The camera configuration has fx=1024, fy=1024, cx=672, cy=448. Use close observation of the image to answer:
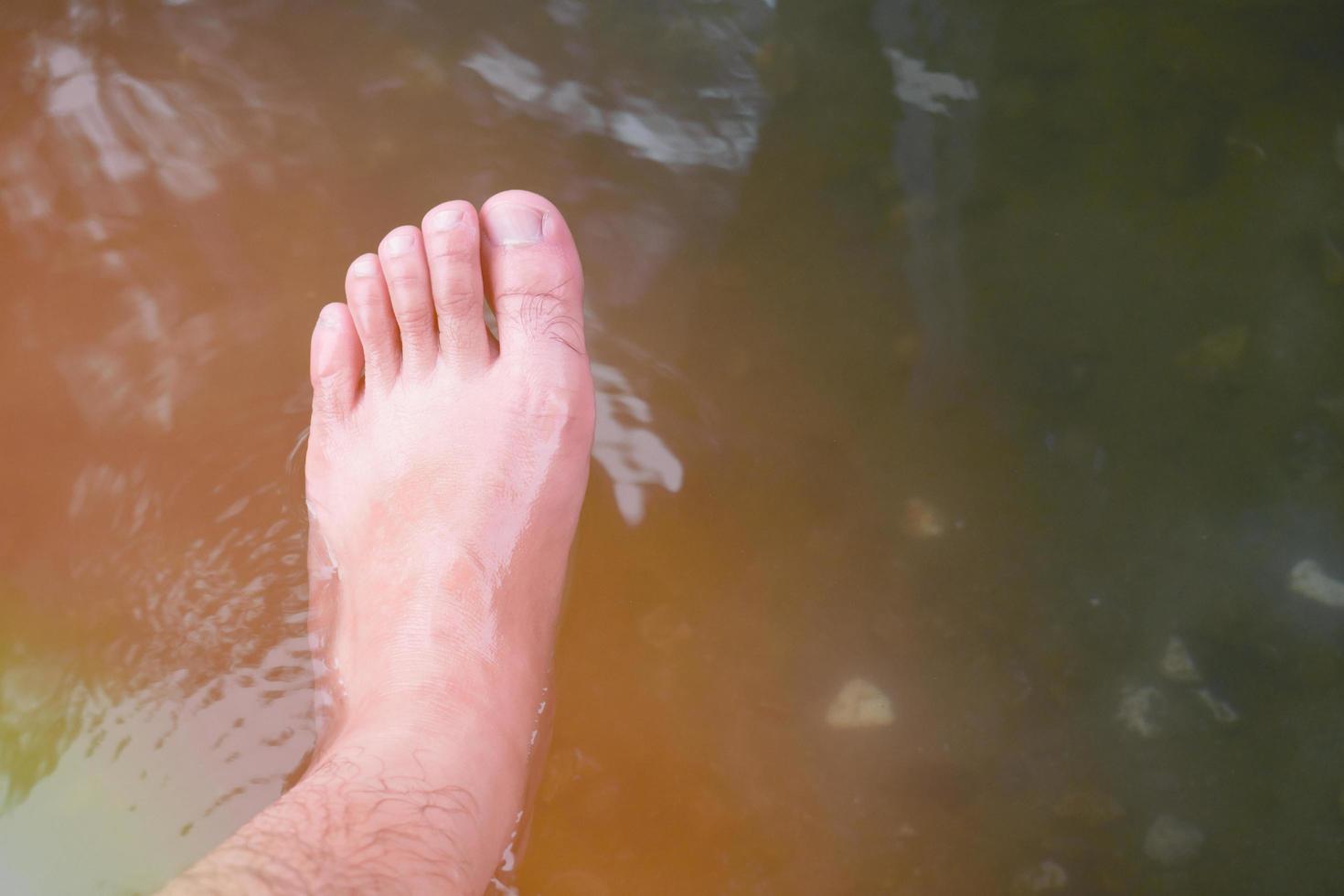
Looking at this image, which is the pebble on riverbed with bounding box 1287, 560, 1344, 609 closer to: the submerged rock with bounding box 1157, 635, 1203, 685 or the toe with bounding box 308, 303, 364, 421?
the submerged rock with bounding box 1157, 635, 1203, 685

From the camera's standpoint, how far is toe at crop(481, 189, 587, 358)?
1.07 meters

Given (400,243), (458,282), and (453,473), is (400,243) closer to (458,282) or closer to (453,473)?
(458,282)

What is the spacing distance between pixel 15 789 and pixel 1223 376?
1.28 metres

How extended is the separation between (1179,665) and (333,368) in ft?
3.04

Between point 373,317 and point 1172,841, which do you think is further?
point 373,317

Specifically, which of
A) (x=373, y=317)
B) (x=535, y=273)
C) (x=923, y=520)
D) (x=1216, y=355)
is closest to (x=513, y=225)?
(x=535, y=273)

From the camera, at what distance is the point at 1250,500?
107cm

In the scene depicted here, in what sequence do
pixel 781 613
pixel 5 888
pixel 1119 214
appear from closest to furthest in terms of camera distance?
pixel 5 888 → pixel 781 613 → pixel 1119 214

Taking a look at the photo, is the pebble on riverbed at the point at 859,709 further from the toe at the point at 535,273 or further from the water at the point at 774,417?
the toe at the point at 535,273

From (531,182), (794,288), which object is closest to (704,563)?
(794,288)

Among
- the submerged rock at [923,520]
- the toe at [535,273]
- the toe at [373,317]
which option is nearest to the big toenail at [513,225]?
the toe at [535,273]

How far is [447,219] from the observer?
1074mm

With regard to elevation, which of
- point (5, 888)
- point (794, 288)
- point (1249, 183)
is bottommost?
point (5, 888)

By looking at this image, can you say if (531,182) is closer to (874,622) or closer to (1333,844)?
(874,622)
